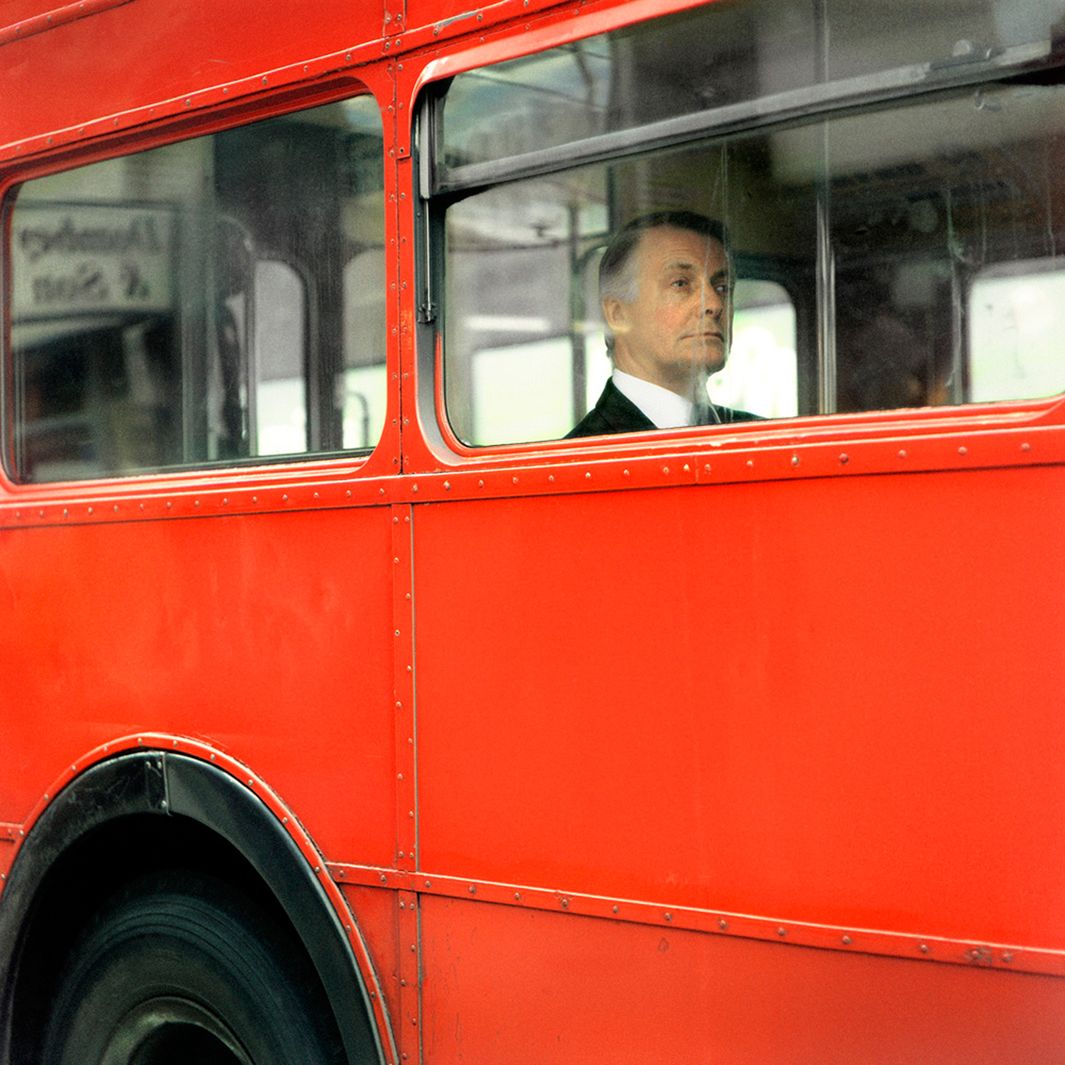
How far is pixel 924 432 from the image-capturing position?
197 cm

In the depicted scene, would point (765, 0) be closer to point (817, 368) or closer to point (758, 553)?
point (817, 368)

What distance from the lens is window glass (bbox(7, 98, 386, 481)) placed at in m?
2.74

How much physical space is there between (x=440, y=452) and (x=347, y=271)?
1.41ft

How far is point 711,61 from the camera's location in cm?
222

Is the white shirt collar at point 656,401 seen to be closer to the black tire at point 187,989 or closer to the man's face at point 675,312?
the man's face at point 675,312

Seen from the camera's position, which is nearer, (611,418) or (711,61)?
(711,61)

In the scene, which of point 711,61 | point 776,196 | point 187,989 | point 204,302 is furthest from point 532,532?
point 187,989

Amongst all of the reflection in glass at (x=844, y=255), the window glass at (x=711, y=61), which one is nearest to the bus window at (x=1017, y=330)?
the reflection in glass at (x=844, y=255)

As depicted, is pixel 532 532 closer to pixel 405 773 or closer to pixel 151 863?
pixel 405 773

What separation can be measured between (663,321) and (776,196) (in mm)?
313

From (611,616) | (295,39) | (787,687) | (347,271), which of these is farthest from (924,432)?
(295,39)

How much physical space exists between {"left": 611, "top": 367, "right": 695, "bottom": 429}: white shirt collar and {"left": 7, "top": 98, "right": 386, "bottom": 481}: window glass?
1.57 ft

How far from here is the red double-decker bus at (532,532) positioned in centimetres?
195

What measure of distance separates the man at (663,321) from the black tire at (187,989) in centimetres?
117
